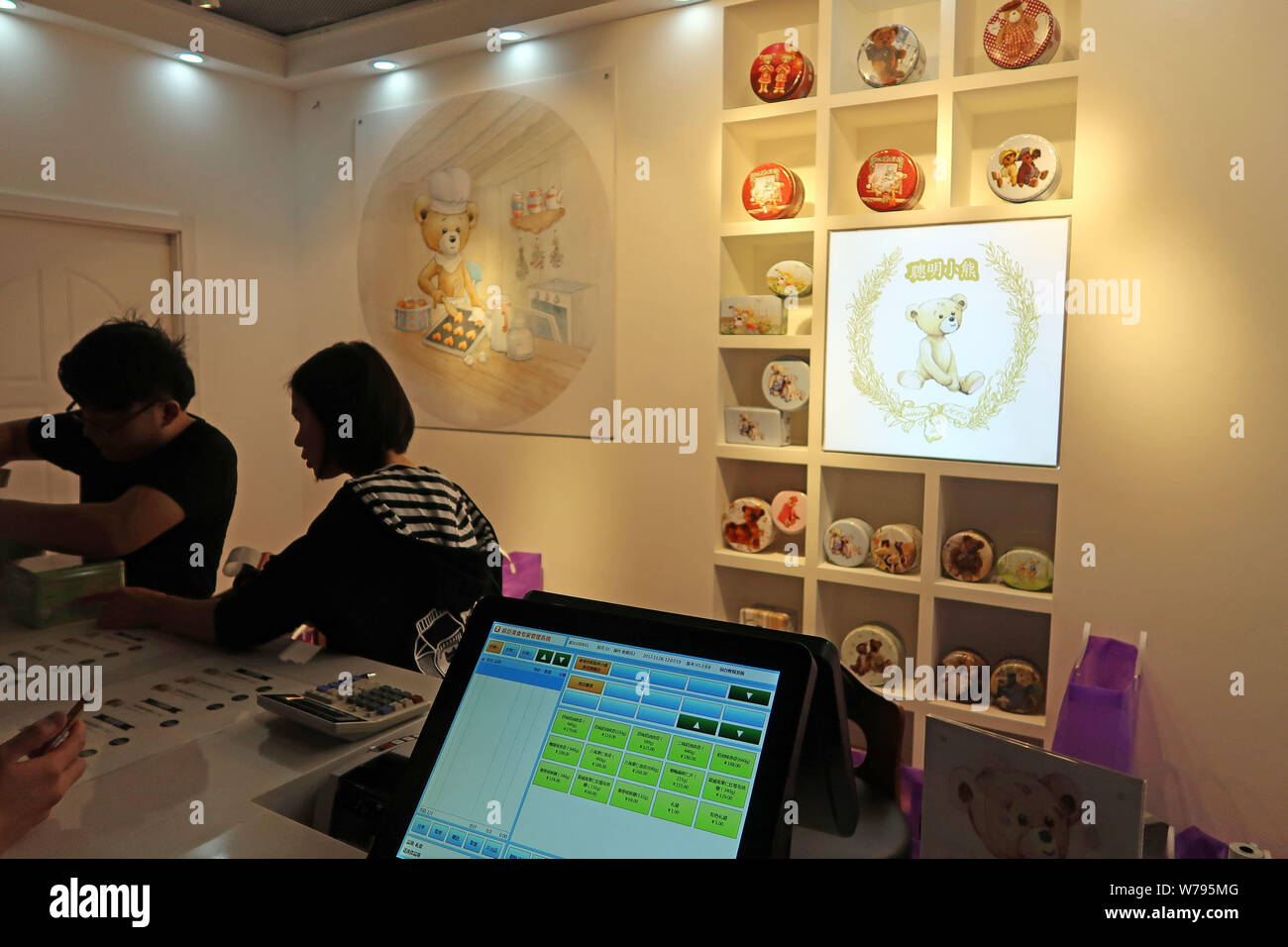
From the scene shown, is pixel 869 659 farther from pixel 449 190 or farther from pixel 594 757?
pixel 449 190

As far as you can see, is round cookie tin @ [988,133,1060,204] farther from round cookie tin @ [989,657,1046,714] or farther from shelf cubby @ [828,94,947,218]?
round cookie tin @ [989,657,1046,714]

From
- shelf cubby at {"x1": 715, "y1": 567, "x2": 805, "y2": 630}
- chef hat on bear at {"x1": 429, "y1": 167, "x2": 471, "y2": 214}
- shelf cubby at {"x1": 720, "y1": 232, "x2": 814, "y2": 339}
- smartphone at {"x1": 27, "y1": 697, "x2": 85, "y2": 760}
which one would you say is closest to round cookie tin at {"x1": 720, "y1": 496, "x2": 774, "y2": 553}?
shelf cubby at {"x1": 715, "y1": 567, "x2": 805, "y2": 630}

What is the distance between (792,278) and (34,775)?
256 cm

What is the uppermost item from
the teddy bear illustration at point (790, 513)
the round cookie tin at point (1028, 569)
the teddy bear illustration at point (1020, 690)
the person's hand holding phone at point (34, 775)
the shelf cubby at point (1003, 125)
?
the shelf cubby at point (1003, 125)

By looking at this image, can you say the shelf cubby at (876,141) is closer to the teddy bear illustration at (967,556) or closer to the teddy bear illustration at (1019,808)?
the teddy bear illustration at (967,556)

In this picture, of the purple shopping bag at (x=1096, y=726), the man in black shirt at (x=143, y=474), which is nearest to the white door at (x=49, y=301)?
the man in black shirt at (x=143, y=474)

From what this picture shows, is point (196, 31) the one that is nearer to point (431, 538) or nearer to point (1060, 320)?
point (431, 538)

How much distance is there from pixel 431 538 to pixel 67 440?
1.23m

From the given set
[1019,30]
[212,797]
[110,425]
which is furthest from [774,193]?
[212,797]

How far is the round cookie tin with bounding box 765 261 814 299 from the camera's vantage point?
9.92 feet

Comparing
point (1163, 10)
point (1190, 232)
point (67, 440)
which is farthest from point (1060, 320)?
point (67, 440)

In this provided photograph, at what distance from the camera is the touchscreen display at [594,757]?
681 millimetres

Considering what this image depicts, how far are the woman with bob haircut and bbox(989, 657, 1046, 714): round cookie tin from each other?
1.68m

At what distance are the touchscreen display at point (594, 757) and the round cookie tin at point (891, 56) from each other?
258cm
